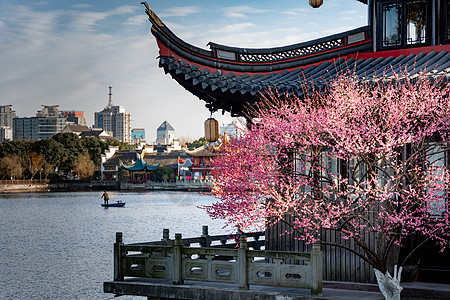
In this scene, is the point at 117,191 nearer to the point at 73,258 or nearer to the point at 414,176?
the point at 73,258

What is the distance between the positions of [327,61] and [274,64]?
1115 millimetres

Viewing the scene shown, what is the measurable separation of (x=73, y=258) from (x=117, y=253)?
80.1 feet

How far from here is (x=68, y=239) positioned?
4459cm

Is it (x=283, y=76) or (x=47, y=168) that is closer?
(x=283, y=76)

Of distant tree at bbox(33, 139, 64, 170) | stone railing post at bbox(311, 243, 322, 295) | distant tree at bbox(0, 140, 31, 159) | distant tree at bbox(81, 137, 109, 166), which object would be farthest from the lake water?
distant tree at bbox(81, 137, 109, 166)

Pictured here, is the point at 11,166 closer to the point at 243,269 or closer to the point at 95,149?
the point at 95,149

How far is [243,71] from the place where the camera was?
13047 millimetres

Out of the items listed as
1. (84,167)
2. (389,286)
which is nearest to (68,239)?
(389,286)

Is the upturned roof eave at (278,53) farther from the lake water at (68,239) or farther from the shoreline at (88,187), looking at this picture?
the shoreline at (88,187)

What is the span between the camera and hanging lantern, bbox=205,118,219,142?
44.6ft

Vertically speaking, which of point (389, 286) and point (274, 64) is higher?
point (274, 64)

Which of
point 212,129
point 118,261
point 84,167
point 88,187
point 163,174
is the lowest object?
point 88,187

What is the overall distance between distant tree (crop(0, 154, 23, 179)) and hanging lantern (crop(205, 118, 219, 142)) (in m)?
99.0


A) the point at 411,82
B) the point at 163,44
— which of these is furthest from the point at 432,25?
the point at 163,44
